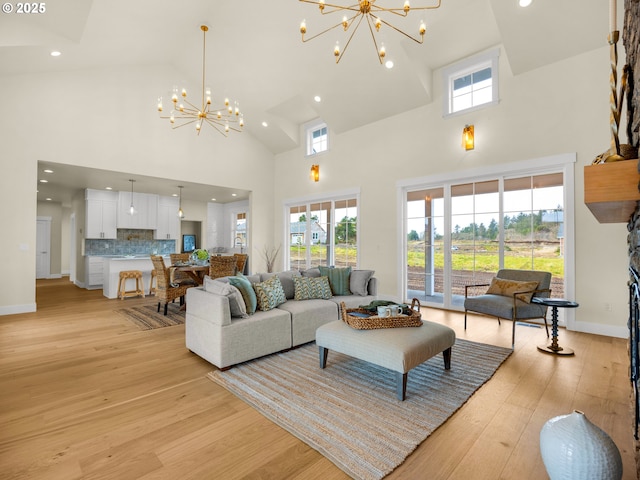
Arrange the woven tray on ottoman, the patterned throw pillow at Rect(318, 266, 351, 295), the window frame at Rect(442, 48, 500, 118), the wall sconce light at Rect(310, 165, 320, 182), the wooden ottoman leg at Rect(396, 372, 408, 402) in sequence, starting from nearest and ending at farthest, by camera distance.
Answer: the wooden ottoman leg at Rect(396, 372, 408, 402)
the woven tray on ottoman
the patterned throw pillow at Rect(318, 266, 351, 295)
the window frame at Rect(442, 48, 500, 118)
the wall sconce light at Rect(310, 165, 320, 182)

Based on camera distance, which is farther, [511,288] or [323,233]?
[323,233]

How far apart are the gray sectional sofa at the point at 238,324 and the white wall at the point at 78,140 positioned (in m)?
4.07

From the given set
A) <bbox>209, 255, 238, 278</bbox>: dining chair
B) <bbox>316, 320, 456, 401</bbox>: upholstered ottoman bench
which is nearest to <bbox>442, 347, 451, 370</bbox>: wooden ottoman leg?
<bbox>316, 320, 456, 401</bbox>: upholstered ottoman bench

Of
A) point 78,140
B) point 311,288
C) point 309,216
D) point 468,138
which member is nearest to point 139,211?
point 78,140

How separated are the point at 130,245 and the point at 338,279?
7.27 m

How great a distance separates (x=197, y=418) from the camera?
7.05ft

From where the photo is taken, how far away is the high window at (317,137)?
7566 millimetres

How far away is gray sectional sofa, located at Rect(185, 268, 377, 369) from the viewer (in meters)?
2.91

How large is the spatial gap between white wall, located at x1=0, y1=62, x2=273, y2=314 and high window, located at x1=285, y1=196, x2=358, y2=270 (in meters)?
2.39

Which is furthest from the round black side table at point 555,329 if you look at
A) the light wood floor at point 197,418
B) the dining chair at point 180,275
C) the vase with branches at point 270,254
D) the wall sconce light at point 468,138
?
the vase with branches at point 270,254

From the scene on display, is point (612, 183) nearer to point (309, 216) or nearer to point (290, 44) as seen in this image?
point (290, 44)

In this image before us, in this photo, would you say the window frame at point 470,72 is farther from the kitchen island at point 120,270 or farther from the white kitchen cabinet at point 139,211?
the white kitchen cabinet at point 139,211

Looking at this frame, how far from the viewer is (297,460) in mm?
1744

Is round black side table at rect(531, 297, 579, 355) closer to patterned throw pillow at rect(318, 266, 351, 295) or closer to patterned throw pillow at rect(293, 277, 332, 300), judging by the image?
patterned throw pillow at rect(318, 266, 351, 295)
